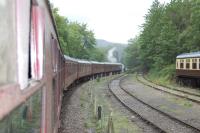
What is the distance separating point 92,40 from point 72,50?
17960 millimetres

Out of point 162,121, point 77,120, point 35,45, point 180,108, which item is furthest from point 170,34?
point 35,45

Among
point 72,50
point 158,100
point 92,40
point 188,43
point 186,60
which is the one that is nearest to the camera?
point 158,100

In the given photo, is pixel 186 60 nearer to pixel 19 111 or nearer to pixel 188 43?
pixel 188 43

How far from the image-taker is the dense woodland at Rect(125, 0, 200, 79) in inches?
1740

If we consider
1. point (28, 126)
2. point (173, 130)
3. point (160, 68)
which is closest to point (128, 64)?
point (160, 68)

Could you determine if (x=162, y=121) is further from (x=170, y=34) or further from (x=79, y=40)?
(x=79, y=40)

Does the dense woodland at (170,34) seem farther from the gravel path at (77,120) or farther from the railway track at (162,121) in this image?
the gravel path at (77,120)

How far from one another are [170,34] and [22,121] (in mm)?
49910

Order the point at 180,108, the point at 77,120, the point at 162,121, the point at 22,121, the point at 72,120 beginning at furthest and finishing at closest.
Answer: the point at 180,108
the point at 162,121
the point at 77,120
the point at 72,120
the point at 22,121

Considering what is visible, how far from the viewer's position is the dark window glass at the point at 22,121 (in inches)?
69.2

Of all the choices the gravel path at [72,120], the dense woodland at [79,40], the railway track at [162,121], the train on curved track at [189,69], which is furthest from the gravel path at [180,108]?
the dense woodland at [79,40]

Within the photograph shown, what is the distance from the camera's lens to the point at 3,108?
1.62m

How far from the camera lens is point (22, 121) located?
2.25 metres

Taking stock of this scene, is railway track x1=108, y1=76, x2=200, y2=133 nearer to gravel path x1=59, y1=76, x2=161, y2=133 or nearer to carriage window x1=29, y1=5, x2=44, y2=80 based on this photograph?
gravel path x1=59, y1=76, x2=161, y2=133
